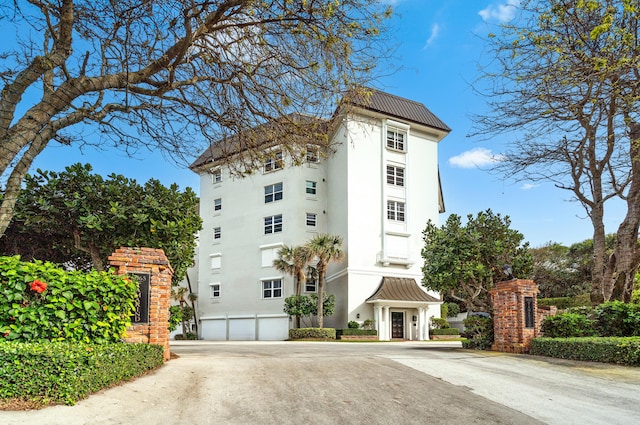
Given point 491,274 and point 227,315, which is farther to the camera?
point 227,315

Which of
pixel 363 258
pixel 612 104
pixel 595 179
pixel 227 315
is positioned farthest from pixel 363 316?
pixel 612 104

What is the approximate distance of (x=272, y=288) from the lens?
118 ft

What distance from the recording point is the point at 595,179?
1608 cm

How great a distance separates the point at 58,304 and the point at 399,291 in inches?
1046

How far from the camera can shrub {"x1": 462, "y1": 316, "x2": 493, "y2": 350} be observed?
1623 centimetres

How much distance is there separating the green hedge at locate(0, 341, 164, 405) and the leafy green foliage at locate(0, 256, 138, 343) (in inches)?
17.3

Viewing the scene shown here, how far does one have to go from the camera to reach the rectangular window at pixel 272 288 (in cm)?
3559

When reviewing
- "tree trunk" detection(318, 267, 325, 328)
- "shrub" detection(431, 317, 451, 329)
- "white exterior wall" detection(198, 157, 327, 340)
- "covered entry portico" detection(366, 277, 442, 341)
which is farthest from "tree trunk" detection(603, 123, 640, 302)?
"white exterior wall" detection(198, 157, 327, 340)

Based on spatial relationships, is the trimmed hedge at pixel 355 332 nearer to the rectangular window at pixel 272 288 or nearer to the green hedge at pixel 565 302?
the rectangular window at pixel 272 288

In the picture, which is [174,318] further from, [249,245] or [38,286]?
[249,245]

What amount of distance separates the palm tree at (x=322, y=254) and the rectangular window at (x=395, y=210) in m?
4.62

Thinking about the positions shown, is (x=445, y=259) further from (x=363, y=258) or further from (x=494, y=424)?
(x=363, y=258)

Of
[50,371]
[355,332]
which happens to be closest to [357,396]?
[50,371]

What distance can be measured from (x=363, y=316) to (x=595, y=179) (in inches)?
742
